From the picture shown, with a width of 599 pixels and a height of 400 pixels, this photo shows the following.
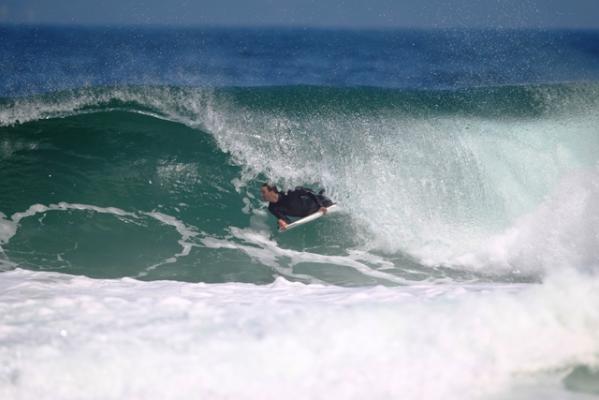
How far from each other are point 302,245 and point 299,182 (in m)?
1.46

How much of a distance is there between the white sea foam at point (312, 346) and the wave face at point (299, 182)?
215 centimetres

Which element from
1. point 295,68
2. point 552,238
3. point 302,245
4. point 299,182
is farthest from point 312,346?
point 295,68

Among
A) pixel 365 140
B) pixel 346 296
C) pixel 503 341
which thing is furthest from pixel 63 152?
pixel 503 341

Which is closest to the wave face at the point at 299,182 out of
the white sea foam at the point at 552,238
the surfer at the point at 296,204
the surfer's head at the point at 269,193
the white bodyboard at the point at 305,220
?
the white sea foam at the point at 552,238

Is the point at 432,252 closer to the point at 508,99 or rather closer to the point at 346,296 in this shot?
the point at 346,296

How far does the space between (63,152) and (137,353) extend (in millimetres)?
6720

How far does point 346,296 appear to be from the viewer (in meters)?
5.62

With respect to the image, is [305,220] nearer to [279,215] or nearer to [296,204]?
[296,204]

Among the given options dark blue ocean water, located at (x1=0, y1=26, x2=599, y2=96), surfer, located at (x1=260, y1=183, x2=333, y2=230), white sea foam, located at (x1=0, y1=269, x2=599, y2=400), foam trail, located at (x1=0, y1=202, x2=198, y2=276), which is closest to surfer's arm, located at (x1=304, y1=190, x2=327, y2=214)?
surfer, located at (x1=260, y1=183, x2=333, y2=230)

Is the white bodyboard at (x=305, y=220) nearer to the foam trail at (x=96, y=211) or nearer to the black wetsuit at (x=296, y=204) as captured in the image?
the black wetsuit at (x=296, y=204)

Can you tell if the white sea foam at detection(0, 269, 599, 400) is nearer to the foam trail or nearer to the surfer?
the surfer

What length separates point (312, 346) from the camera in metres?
4.61

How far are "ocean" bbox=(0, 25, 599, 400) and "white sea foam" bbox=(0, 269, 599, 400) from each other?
16 mm

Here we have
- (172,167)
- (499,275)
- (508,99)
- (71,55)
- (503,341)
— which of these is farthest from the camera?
(71,55)
